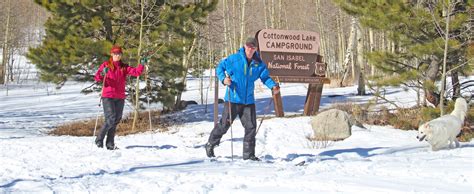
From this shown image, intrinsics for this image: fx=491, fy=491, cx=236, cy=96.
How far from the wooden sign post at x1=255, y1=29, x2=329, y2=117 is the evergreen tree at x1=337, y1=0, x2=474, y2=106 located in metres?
1.84

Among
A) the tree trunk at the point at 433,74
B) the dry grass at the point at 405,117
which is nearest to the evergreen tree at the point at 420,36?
the tree trunk at the point at 433,74

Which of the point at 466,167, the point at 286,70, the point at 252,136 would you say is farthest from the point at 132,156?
the point at 286,70

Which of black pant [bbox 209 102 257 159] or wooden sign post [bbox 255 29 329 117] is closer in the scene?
black pant [bbox 209 102 257 159]

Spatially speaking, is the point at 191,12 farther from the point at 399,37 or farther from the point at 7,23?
the point at 7,23

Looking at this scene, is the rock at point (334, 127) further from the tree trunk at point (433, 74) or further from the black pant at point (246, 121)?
the black pant at point (246, 121)

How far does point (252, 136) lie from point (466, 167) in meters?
2.53

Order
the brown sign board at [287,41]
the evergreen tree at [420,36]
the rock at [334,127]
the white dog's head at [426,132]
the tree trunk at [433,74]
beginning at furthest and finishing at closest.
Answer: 1. the brown sign board at [287,41]
2. the tree trunk at [433,74]
3. the evergreen tree at [420,36]
4. the rock at [334,127]
5. the white dog's head at [426,132]

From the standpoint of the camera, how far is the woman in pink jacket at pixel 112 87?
24.3 ft

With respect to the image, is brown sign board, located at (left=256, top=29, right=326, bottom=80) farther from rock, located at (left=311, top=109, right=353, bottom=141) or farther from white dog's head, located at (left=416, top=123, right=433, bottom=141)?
white dog's head, located at (left=416, top=123, right=433, bottom=141)

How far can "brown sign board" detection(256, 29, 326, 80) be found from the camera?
12.2 m

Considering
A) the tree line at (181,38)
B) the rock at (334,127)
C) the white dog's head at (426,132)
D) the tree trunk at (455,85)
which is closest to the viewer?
the white dog's head at (426,132)

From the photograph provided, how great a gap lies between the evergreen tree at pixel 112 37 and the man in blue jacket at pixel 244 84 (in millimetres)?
6687

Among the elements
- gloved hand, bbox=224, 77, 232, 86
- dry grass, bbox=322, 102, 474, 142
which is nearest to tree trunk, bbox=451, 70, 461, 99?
dry grass, bbox=322, 102, 474, 142

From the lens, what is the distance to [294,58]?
12.5 meters
